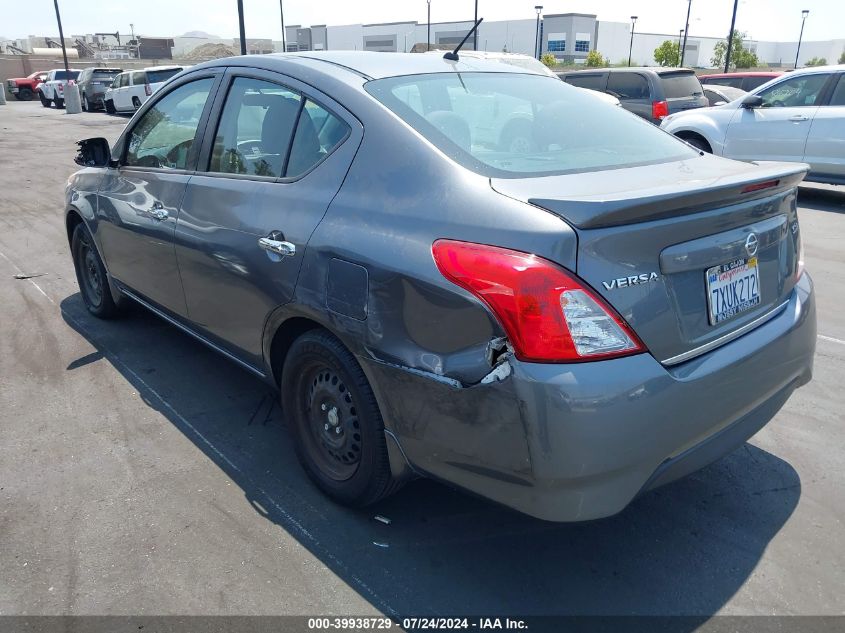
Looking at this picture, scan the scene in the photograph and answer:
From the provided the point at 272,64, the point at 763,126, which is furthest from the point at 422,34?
the point at 272,64

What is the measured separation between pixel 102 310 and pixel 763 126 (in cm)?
916

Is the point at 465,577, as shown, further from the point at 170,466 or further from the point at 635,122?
the point at 635,122

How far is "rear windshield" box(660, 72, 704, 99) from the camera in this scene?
13.9 m

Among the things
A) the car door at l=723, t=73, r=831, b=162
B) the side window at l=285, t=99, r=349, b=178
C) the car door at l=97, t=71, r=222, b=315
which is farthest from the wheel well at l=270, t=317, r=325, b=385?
the car door at l=723, t=73, r=831, b=162

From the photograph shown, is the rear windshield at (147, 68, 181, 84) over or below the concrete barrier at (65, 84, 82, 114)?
over

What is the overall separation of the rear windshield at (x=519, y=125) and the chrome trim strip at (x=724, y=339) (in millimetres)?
742

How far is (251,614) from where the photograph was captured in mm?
2346

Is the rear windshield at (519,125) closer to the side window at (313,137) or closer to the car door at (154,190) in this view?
the side window at (313,137)

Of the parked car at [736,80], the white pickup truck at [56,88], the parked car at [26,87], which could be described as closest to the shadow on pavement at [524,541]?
the parked car at [736,80]

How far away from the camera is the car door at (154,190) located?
12.0ft

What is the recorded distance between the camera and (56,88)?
3391 cm

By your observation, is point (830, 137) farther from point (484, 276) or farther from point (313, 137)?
point (484, 276)

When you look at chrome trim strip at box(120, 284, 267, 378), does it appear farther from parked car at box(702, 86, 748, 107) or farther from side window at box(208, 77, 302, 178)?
parked car at box(702, 86, 748, 107)

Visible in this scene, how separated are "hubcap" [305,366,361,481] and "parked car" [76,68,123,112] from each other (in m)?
31.5
